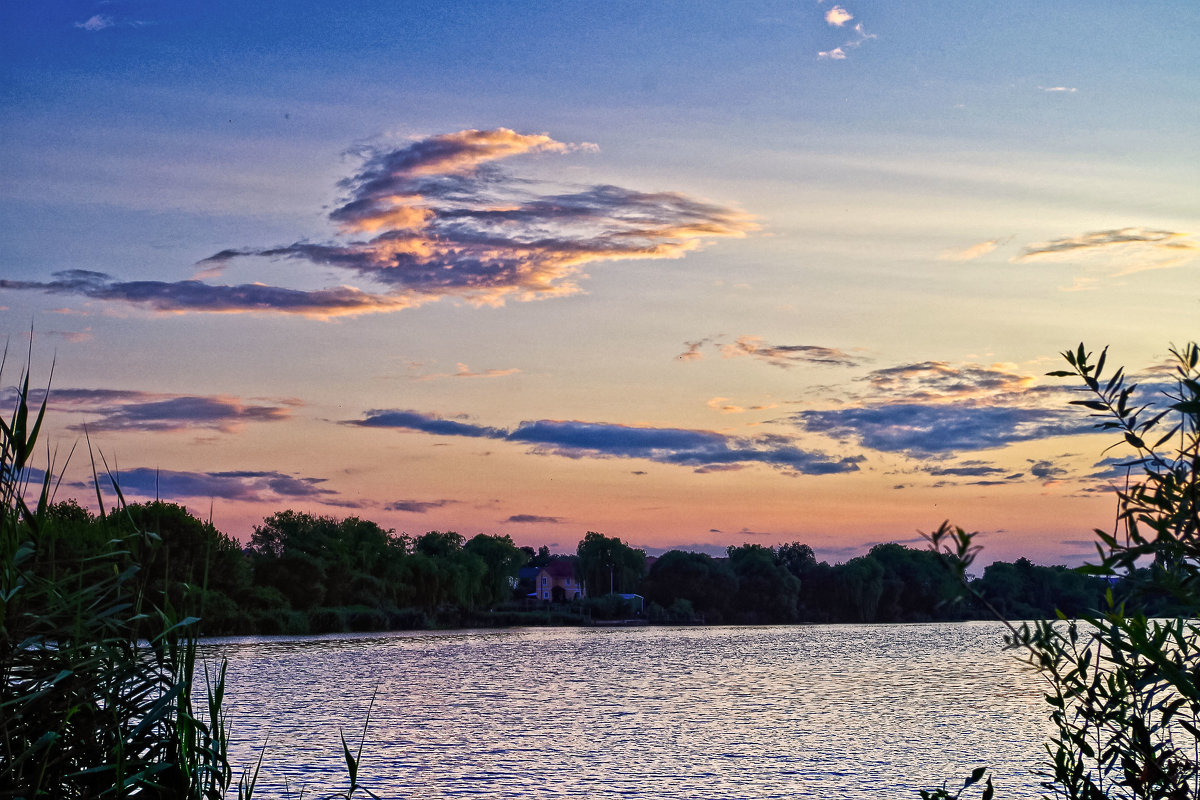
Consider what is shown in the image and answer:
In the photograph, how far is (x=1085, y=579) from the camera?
5.55 metres

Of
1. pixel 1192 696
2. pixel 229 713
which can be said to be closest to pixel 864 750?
pixel 229 713

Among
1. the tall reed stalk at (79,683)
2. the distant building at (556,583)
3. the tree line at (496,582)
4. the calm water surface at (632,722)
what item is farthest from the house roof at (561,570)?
the tall reed stalk at (79,683)

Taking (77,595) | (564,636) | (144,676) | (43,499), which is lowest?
(564,636)

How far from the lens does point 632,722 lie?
121 ft

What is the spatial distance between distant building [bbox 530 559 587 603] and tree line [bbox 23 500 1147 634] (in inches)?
147

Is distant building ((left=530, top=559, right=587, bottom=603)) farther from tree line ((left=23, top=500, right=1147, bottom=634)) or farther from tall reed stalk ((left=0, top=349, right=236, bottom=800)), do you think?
tall reed stalk ((left=0, top=349, right=236, bottom=800))

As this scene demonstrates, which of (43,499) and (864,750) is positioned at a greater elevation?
(43,499)

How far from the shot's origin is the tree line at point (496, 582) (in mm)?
85812

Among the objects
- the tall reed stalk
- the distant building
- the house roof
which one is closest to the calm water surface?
the tall reed stalk

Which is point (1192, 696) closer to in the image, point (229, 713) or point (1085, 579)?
point (1085, 579)

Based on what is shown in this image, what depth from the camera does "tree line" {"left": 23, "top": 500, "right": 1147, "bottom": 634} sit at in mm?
85812

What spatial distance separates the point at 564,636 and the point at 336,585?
2278cm

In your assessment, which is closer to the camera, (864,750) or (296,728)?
(864,750)

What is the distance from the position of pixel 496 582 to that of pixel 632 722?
82241 millimetres
